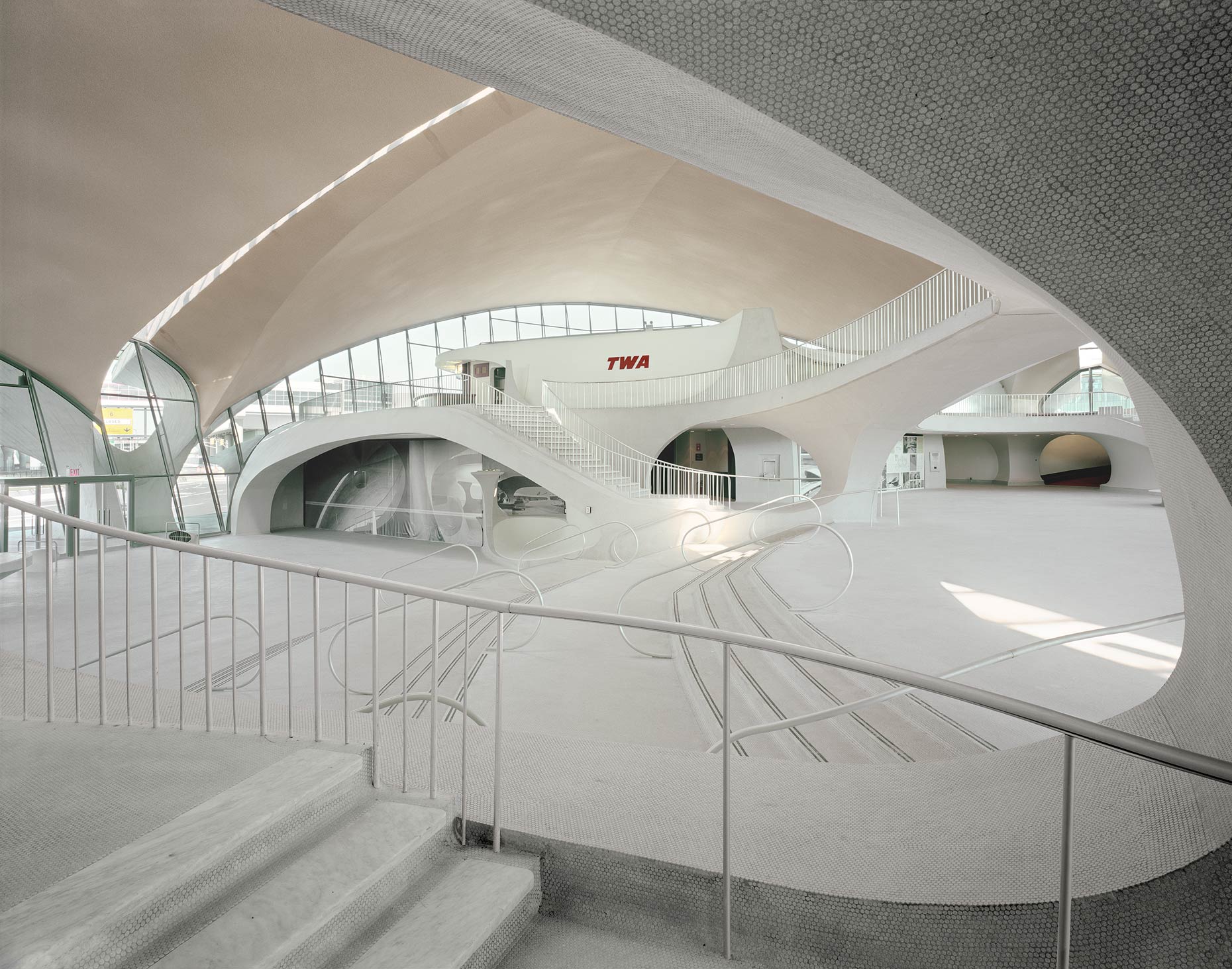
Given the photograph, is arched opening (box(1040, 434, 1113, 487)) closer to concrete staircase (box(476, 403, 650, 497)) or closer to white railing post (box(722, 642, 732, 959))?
concrete staircase (box(476, 403, 650, 497))

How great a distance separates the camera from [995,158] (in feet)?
5.74

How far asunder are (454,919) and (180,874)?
808 mm

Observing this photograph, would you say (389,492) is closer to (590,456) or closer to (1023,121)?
(590,456)

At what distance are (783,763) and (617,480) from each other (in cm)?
1322

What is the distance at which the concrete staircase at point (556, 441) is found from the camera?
51.6ft

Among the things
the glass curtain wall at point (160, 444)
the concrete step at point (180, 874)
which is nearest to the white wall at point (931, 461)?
the glass curtain wall at point (160, 444)

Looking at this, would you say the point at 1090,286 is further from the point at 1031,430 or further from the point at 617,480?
the point at 1031,430

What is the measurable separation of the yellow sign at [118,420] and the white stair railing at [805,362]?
36.6 ft

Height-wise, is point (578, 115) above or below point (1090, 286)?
above

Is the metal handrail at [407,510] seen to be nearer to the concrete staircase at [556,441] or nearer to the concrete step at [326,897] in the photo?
the concrete staircase at [556,441]

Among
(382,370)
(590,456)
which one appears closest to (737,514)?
(590,456)

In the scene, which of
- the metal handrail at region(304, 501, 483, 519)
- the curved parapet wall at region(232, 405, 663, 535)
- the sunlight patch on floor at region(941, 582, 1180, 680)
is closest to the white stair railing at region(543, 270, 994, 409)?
the curved parapet wall at region(232, 405, 663, 535)

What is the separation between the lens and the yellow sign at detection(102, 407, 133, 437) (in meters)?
17.3

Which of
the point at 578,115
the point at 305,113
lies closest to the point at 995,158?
the point at 578,115
